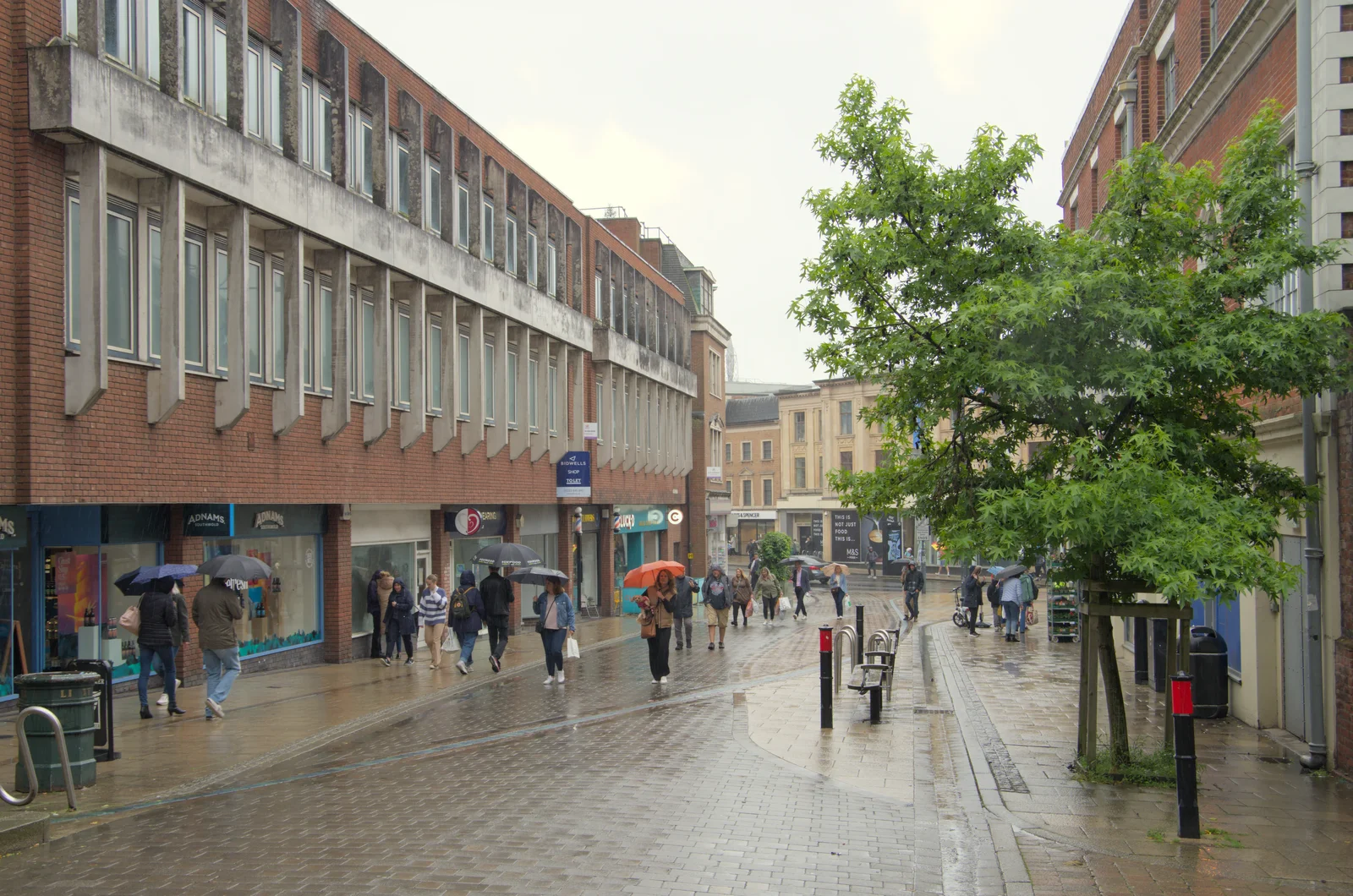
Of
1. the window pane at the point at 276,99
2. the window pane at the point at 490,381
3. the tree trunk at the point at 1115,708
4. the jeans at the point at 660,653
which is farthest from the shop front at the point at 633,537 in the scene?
the tree trunk at the point at 1115,708

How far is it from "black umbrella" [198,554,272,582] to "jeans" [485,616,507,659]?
523 centimetres

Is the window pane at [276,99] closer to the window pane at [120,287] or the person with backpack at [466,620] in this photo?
the window pane at [120,287]

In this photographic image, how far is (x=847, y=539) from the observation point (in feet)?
212

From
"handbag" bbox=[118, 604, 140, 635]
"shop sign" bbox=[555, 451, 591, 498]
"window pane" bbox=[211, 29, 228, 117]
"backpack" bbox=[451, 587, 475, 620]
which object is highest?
"window pane" bbox=[211, 29, 228, 117]

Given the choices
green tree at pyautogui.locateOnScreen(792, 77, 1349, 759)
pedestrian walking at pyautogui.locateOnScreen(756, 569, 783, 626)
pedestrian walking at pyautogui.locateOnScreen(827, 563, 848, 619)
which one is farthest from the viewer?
pedestrian walking at pyautogui.locateOnScreen(827, 563, 848, 619)

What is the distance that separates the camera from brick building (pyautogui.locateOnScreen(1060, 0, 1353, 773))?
10.9m

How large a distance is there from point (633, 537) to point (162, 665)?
2907 centimetres

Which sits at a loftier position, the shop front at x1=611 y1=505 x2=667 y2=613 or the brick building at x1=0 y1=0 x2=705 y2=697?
the brick building at x1=0 y1=0 x2=705 y2=697

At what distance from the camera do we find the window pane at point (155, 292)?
1598cm

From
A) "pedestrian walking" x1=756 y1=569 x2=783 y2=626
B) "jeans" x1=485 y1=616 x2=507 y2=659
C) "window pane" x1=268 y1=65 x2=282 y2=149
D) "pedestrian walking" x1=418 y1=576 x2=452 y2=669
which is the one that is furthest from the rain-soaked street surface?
"pedestrian walking" x1=756 y1=569 x2=783 y2=626

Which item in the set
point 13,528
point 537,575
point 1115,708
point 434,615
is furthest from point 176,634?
point 1115,708

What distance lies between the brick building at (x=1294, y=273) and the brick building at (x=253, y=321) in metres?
12.9

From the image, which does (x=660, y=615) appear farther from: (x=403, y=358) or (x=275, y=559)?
(x=403, y=358)

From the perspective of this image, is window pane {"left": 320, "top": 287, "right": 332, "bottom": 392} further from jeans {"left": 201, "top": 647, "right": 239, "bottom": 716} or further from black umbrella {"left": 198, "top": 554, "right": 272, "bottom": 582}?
jeans {"left": 201, "top": 647, "right": 239, "bottom": 716}
